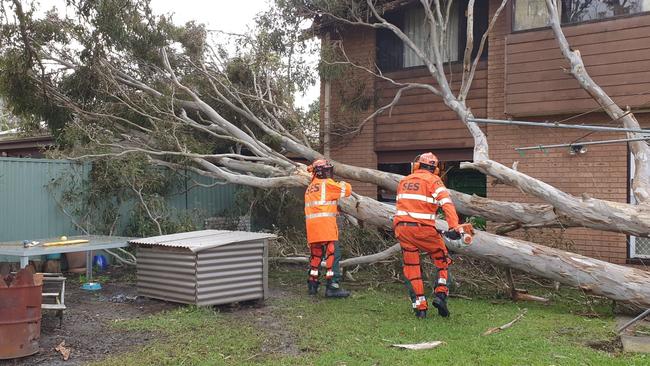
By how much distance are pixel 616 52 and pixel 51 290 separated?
8628 millimetres

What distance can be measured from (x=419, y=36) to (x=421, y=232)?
19.8 feet

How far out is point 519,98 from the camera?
9531 millimetres

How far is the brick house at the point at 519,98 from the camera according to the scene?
883 cm

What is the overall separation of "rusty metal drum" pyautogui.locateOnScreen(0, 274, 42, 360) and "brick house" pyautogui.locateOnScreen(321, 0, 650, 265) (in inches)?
257

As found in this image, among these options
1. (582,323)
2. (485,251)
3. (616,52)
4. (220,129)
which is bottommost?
(582,323)

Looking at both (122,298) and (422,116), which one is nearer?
(122,298)

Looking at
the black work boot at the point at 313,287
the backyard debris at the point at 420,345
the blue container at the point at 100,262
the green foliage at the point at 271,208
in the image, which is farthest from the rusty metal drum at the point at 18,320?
the green foliage at the point at 271,208

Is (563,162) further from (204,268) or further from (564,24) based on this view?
(204,268)

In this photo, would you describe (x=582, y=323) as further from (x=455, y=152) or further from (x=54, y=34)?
(x=54, y=34)

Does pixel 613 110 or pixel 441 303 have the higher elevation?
pixel 613 110

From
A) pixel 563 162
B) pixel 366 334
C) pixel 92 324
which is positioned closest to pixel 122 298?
pixel 92 324

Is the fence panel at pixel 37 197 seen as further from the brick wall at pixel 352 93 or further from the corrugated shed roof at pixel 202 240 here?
the brick wall at pixel 352 93

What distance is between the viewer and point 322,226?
7.46 m

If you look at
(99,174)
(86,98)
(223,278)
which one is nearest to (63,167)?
(99,174)
